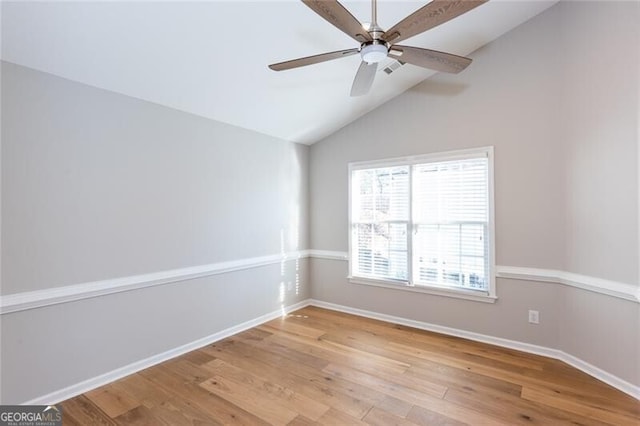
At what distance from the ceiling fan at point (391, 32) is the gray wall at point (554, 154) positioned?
1.47 meters

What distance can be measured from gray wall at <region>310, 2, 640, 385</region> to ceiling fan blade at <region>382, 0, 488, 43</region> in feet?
6.38

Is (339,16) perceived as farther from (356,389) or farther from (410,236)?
(410,236)

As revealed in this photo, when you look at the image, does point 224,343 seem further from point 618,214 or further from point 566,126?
point 566,126

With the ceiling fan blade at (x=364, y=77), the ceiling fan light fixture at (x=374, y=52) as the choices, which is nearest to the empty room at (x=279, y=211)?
the ceiling fan light fixture at (x=374, y=52)

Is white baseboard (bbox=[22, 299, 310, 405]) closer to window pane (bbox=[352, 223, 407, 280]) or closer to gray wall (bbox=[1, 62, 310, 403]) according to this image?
gray wall (bbox=[1, 62, 310, 403])

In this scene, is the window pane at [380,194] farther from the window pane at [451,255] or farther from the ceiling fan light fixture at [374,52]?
the ceiling fan light fixture at [374,52]

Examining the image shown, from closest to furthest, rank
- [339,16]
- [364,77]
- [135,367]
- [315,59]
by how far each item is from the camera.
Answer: [339,16], [315,59], [364,77], [135,367]

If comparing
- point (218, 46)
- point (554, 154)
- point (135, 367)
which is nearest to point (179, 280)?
point (135, 367)

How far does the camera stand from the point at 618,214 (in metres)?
2.49

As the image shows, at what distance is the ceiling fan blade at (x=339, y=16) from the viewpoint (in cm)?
149

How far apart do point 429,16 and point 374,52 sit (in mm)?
337

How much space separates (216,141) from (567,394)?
402 centimetres

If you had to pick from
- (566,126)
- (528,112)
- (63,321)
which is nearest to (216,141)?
(63,321)

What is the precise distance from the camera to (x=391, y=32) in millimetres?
1712
